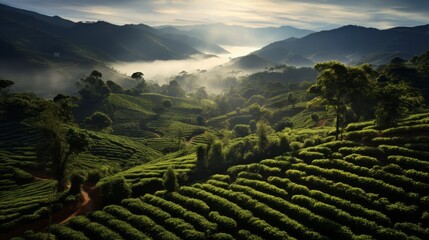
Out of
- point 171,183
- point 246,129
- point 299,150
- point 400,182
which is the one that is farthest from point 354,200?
point 246,129

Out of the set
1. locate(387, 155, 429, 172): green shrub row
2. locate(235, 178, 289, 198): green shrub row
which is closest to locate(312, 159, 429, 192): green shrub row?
locate(387, 155, 429, 172): green shrub row

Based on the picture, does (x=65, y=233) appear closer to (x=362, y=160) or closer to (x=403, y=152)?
(x=362, y=160)

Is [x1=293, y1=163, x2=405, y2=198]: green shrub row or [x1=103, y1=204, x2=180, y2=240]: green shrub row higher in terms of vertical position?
[x1=293, y1=163, x2=405, y2=198]: green shrub row

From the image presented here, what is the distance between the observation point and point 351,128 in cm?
6619

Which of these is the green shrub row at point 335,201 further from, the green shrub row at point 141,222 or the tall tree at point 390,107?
the tall tree at point 390,107

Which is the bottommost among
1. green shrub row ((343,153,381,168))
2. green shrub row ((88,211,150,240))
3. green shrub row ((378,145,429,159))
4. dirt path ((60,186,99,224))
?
dirt path ((60,186,99,224))

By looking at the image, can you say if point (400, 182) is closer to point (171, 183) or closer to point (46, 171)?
point (171, 183)

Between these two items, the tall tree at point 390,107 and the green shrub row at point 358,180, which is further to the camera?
the tall tree at point 390,107

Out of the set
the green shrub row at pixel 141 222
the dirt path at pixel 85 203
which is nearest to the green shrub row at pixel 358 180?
the green shrub row at pixel 141 222

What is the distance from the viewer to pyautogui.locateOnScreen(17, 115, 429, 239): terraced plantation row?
36781 millimetres

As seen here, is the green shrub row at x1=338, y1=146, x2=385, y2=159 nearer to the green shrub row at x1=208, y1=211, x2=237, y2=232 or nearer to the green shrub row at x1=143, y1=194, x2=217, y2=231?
the green shrub row at x1=208, y1=211, x2=237, y2=232

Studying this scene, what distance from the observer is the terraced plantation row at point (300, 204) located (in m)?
36.8

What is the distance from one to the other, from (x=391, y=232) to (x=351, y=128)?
3477cm

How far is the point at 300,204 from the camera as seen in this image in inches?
1658
